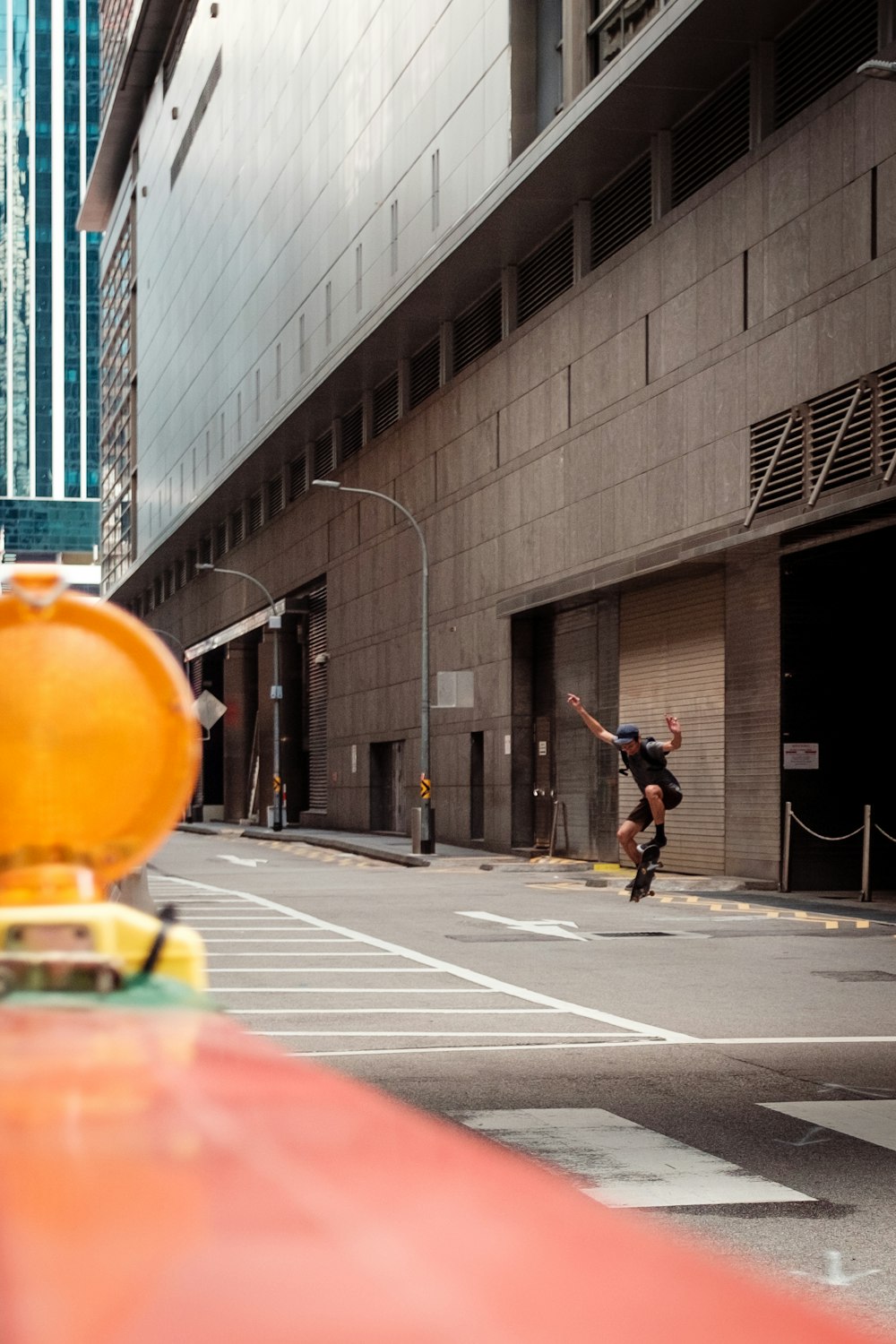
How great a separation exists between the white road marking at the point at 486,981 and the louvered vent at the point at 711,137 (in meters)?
13.0

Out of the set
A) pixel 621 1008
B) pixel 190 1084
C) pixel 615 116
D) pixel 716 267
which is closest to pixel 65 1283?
pixel 190 1084

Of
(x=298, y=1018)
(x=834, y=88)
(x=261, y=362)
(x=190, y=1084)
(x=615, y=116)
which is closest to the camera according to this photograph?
(x=190, y=1084)

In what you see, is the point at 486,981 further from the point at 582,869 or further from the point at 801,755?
the point at 582,869

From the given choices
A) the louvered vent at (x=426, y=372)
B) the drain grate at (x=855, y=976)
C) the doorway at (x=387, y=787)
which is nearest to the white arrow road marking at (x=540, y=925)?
the drain grate at (x=855, y=976)

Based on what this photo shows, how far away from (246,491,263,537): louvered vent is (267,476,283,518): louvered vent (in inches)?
37.5

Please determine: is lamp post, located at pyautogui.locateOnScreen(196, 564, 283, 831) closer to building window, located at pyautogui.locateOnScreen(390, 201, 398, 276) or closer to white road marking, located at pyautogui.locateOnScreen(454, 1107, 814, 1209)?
building window, located at pyautogui.locateOnScreen(390, 201, 398, 276)

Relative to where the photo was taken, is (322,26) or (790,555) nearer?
(790,555)

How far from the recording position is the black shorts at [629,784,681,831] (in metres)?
21.1

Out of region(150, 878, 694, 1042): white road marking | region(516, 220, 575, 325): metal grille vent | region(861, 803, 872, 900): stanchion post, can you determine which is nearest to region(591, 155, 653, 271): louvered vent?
region(516, 220, 575, 325): metal grille vent

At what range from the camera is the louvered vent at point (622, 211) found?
30.9 m

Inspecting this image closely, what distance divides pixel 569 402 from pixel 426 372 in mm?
11775

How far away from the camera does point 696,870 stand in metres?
28.9

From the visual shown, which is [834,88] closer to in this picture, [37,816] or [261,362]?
[37,816]

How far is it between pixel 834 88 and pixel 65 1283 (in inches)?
965
